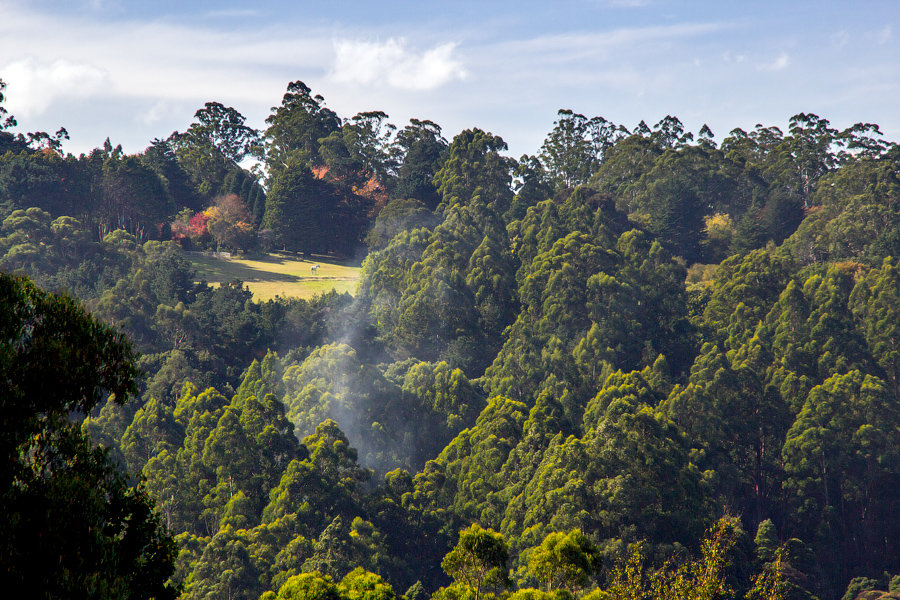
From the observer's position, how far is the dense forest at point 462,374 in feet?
53.2

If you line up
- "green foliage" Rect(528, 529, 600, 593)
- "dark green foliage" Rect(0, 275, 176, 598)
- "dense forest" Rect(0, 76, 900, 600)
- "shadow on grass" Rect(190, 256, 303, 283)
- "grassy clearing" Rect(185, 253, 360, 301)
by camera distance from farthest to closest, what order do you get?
"shadow on grass" Rect(190, 256, 303, 283) → "grassy clearing" Rect(185, 253, 360, 301) → "green foliage" Rect(528, 529, 600, 593) → "dense forest" Rect(0, 76, 900, 600) → "dark green foliage" Rect(0, 275, 176, 598)

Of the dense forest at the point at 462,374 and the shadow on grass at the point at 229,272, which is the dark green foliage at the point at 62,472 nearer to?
the dense forest at the point at 462,374

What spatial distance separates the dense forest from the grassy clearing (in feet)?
10.2

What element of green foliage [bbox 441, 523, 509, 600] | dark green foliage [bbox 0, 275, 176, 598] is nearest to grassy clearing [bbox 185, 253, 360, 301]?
green foliage [bbox 441, 523, 509, 600]

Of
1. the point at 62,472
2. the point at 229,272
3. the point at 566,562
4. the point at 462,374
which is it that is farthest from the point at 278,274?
the point at 62,472

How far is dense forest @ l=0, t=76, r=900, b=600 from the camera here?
1622 centimetres

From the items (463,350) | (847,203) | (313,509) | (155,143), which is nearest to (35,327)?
(313,509)

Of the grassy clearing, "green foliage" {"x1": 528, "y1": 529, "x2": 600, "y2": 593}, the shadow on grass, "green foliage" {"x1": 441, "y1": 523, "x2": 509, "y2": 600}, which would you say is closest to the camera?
"green foliage" {"x1": 441, "y1": 523, "x2": 509, "y2": 600}

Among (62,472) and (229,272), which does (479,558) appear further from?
(229,272)

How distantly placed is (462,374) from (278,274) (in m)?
28.9

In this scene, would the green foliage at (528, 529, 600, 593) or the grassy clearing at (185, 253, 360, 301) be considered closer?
the green foliage at (528, 529, 600, 593)

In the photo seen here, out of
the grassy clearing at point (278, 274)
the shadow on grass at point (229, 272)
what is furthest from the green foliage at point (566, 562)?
the shadow on grass at point (229, 272)

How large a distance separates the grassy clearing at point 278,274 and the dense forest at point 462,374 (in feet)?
10.2

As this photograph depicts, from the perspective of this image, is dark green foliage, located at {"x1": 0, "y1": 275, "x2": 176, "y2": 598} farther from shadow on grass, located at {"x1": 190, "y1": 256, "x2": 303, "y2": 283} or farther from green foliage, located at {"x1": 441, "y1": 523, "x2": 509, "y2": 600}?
shadow on grass, located at {"x1": 190, "y1": 256, "x2": 303, "y2": 283}
